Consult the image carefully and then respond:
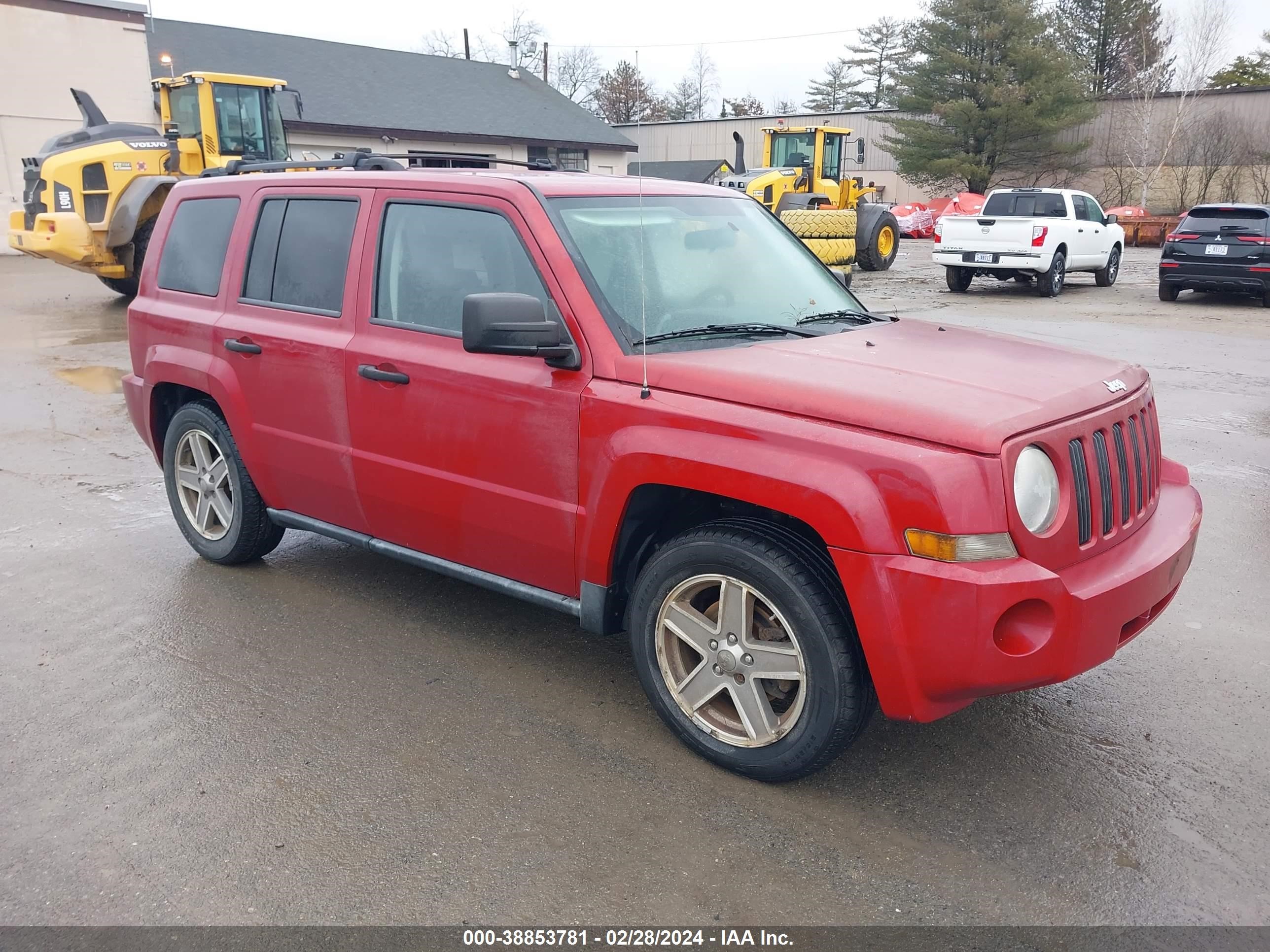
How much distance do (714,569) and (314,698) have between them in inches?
67.1

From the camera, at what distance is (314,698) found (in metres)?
3.87

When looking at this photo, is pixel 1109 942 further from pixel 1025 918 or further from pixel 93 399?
pixel 93 399

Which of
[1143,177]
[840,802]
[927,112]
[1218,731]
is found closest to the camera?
[840,802]

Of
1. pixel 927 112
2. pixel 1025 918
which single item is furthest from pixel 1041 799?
pixel 927 112

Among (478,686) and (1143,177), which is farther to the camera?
(1143,177)

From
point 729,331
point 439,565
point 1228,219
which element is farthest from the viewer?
point 1228,219

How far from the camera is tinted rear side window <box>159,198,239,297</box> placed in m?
4.89

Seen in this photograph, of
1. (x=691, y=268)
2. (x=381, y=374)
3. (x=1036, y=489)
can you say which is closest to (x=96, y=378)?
(x=381, y=374)

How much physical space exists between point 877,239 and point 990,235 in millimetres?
5060

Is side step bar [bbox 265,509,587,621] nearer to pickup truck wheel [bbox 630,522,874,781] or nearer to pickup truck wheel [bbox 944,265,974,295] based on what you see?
pickup truck wheel [bbox 630,522,874,781]

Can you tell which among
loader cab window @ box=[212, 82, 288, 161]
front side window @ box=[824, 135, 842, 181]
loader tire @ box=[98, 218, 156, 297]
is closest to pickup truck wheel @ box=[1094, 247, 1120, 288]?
front side window @ box=[824, 135, 842, 181]

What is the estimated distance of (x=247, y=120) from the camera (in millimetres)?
17344

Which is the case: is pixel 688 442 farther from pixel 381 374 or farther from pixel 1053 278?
pixel 1053 278

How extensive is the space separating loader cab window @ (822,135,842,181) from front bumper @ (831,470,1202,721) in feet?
75.8
